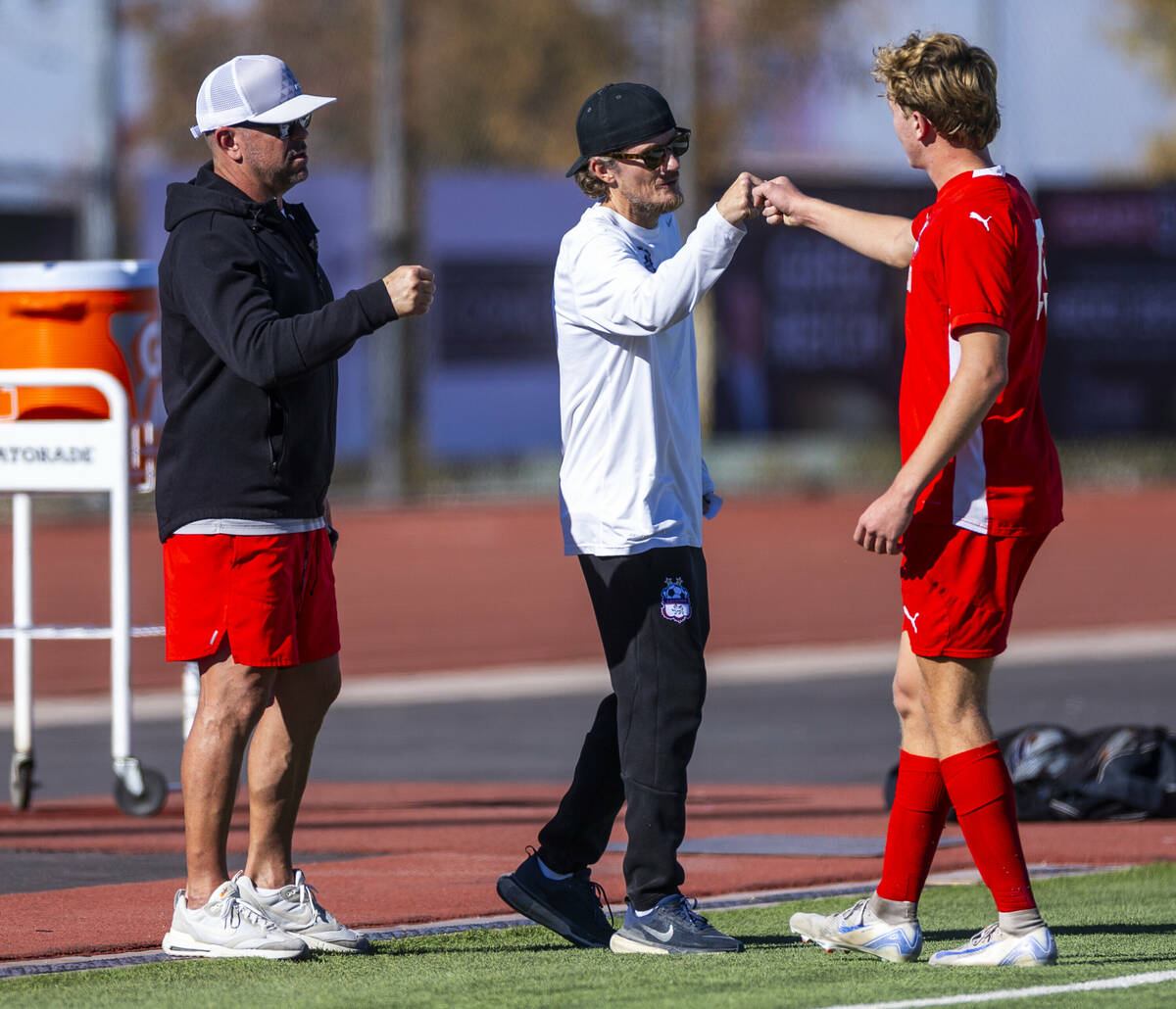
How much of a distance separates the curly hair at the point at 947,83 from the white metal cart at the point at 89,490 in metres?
4.34

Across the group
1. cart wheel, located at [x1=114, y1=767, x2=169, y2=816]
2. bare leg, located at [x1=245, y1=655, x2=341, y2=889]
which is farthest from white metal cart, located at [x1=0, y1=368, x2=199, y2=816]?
bare leg, located at [x1=245, y1=655, x2=341, y2=889]

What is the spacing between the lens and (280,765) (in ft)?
18.8

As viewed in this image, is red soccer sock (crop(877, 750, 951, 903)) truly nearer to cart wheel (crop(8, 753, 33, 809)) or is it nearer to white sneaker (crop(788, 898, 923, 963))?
white sneaker (crop(788, 898, 923, 963))

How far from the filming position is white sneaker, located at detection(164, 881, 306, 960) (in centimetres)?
559

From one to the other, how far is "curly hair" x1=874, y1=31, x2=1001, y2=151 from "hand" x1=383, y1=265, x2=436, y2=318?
1.17 metres

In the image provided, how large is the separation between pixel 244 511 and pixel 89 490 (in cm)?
381

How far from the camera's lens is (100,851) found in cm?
785

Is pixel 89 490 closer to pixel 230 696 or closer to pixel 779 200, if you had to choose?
pixel 230 696

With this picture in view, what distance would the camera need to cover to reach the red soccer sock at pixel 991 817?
210 inches

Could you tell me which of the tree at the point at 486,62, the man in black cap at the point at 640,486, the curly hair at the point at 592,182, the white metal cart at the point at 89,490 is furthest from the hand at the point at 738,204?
the tree at the point at 486,62

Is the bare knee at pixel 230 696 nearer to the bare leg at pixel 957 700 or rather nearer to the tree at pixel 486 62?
the bare leg at pixel 957 700

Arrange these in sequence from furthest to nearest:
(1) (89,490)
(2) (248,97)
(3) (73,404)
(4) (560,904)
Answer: (3) (73,404) → (1) (89,490) → (4) (560,904) → (2) (248,97)

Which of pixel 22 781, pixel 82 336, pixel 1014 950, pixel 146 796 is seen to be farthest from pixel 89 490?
pixel 1014 950

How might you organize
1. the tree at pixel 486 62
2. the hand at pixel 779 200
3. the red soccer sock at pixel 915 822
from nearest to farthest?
the red soccer sock at pixel 915 822
the hand at pixel 779 200
the tree at pixel 486 62
